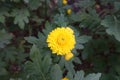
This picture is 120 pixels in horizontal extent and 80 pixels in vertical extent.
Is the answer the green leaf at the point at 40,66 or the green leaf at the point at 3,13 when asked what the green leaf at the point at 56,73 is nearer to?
the green leaf at the point at 40,66

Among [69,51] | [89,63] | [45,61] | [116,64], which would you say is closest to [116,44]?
[116,64]

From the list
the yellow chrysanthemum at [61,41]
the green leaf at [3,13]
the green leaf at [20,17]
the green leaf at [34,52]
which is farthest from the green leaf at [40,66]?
the green leaf at [20,17]

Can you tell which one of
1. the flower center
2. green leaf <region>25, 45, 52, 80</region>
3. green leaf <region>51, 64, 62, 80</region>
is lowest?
green leaf <region>51, 64, 62, 80</region>

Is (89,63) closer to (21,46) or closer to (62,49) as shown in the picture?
(21,46)

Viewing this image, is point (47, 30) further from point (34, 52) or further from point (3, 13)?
point (3, 13)

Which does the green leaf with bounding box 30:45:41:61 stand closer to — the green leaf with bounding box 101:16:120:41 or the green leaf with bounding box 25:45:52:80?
the green leaf with bounding box 25:45:52:80

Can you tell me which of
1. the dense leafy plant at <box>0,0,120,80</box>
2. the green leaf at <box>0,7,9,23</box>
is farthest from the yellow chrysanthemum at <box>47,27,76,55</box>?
the green leaf at <box>0,7,9,23</box>

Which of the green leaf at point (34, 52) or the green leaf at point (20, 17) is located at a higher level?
the green leaf at point (20, 17)

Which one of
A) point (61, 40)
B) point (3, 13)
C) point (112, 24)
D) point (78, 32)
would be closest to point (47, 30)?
point (61, 40)
